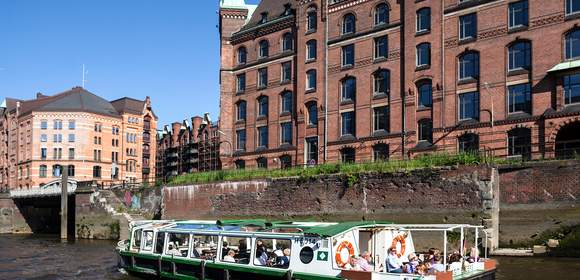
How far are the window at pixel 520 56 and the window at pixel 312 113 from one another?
54.1 ft

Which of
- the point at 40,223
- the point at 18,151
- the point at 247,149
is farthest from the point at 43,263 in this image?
the point at 18,151

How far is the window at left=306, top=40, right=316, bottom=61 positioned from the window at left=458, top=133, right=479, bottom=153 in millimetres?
15443

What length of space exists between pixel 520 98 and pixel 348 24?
15.8 meters

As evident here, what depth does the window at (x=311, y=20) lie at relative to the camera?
50.9 m

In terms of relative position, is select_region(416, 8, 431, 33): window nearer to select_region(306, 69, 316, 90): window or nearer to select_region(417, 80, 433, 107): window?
select_region(417, 80, 433, 107): window

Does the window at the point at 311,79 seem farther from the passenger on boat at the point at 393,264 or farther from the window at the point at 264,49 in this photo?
the passenger on boat at the point at 393,264

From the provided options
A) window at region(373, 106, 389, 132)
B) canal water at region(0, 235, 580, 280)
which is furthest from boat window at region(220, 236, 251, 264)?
window at region(373, 106, 389, 132)

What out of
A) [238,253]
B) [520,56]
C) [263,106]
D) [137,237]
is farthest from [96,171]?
[238,253]

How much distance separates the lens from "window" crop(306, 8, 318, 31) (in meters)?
50.9

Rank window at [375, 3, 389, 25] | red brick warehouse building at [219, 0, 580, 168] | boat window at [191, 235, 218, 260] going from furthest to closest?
window at [375, 3, 389, 25] < red brick warehouse building at [219, 0, 580, 168] < boat window at [191, 235, 218, 260]

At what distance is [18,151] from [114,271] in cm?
6801

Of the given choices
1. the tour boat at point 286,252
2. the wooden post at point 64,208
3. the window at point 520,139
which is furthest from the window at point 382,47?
the wooden post at point 64,208

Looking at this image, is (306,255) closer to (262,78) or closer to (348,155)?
(348,155)

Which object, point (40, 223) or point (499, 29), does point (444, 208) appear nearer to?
point (499, 29)
